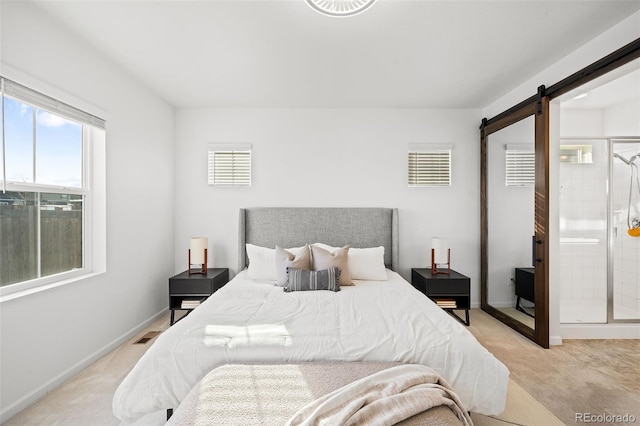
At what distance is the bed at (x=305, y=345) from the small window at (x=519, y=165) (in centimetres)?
214

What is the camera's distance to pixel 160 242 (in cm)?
361

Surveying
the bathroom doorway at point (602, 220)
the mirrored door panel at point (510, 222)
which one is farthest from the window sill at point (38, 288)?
the bathroom doorway at point (602, 220)

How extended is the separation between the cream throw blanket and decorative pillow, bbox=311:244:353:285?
1605mm

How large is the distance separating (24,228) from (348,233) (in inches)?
120

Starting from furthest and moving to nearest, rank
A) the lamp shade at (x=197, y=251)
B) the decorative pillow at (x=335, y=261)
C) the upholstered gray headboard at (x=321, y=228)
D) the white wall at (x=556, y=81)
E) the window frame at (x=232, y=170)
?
the window frame at (x=232, y=170) → the upholstered gray headboard at (x=321, y=228) → the lamp shade at (x=197, y=251) → the decorative pillow at (x=335, y=261) → the white wall at (x=556, y=81)

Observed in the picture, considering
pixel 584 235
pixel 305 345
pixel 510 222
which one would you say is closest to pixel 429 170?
pixel 510 222

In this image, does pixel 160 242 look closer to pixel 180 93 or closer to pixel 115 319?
pixel 115 319

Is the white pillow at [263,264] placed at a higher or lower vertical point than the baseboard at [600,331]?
higher

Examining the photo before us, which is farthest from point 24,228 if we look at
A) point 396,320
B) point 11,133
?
point 396,320

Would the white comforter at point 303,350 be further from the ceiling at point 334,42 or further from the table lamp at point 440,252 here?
the ceiling at point 334,42

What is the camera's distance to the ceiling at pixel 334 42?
2.01m

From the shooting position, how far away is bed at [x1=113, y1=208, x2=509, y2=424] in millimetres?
1610

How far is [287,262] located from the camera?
298 centimetres

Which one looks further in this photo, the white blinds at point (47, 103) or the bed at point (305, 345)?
the white blinds at point (47, 103)
